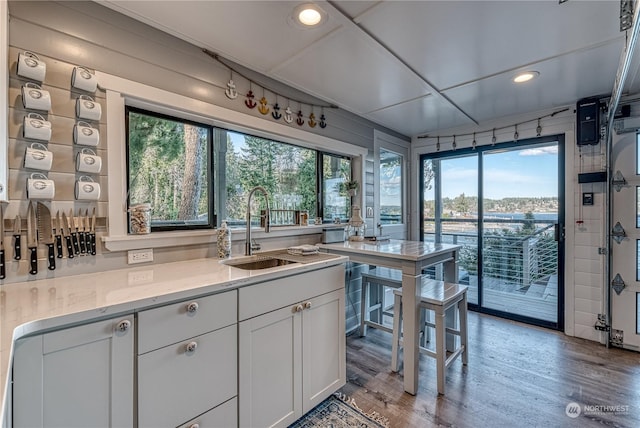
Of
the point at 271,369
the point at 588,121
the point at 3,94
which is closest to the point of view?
the point at 3,94

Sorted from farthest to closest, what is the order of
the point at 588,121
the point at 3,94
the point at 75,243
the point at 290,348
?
the point at 588,121 → the point at 290,348 → the point at 75,243 → the point at 3,94

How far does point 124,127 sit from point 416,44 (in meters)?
1.92

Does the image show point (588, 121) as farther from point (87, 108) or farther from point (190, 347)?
point (87, 108)

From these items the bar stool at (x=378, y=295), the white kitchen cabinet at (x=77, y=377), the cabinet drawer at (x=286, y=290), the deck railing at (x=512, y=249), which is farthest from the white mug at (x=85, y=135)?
the deck railing at (x=512, y=249)

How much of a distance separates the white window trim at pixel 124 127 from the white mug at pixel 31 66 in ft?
0.77

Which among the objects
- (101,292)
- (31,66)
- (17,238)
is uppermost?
(31,66)

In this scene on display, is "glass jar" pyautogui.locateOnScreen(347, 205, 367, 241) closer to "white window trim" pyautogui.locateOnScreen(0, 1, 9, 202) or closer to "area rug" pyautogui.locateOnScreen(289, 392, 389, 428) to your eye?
"area rug" pyautogui.locateOnScreen(289, 392, 389, 428)

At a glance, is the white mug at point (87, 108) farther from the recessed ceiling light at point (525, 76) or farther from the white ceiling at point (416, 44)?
the recessed ceiling light at point (525, 76)

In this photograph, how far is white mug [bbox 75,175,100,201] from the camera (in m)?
1.47

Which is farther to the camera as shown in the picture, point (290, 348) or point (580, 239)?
point (580, 239)

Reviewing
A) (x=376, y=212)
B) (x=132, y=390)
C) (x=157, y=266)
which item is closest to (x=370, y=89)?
(x=376, y=212)

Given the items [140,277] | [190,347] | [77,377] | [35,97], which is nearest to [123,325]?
[77,377]

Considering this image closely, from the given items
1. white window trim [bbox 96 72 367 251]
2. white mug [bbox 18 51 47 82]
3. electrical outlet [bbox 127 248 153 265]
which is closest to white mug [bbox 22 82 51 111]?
white mug [bbox 18 51 47 82]

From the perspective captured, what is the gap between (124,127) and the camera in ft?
5.50
